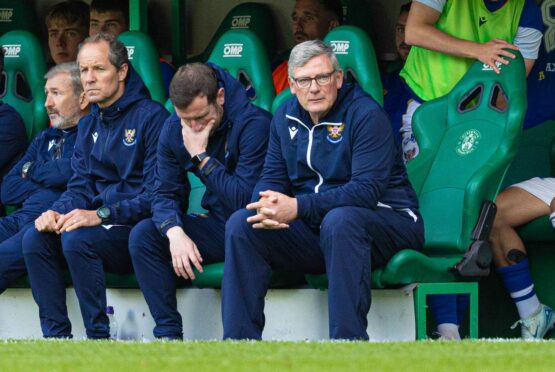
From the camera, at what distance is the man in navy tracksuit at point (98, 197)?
238 inches

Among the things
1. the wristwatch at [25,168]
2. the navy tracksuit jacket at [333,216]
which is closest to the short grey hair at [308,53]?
the navy tracksuit jacket at [333,216]

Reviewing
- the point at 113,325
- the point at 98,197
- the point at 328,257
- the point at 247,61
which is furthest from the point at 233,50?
the point at 328,257

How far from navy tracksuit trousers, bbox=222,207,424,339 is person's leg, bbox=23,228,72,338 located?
1.08 meters

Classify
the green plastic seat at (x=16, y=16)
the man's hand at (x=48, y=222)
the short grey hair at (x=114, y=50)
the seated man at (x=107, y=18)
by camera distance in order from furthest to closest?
the green plastic seat at (x=16, y=16)
the seated man at (x=107, y=18)
the short grey hair at (x=114, y=50)
the man's hand at (x=48, y=222)

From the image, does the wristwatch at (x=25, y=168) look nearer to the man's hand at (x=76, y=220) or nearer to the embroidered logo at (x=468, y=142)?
the man's hand at (x=76, y=220)

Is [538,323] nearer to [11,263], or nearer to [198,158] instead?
[198,158]

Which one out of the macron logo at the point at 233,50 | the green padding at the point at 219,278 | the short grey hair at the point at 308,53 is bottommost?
the green padding at the point at 219,278

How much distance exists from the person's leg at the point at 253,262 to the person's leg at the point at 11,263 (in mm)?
1409

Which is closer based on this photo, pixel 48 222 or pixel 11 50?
pixel 48 222

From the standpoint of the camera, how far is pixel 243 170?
6004 mm

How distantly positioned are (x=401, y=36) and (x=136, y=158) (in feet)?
5.99

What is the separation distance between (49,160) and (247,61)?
3.77ft

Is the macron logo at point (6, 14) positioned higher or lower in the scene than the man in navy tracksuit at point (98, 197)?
higher

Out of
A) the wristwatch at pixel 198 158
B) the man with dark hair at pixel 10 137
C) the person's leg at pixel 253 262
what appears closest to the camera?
the person's leg at pixel 253 262
